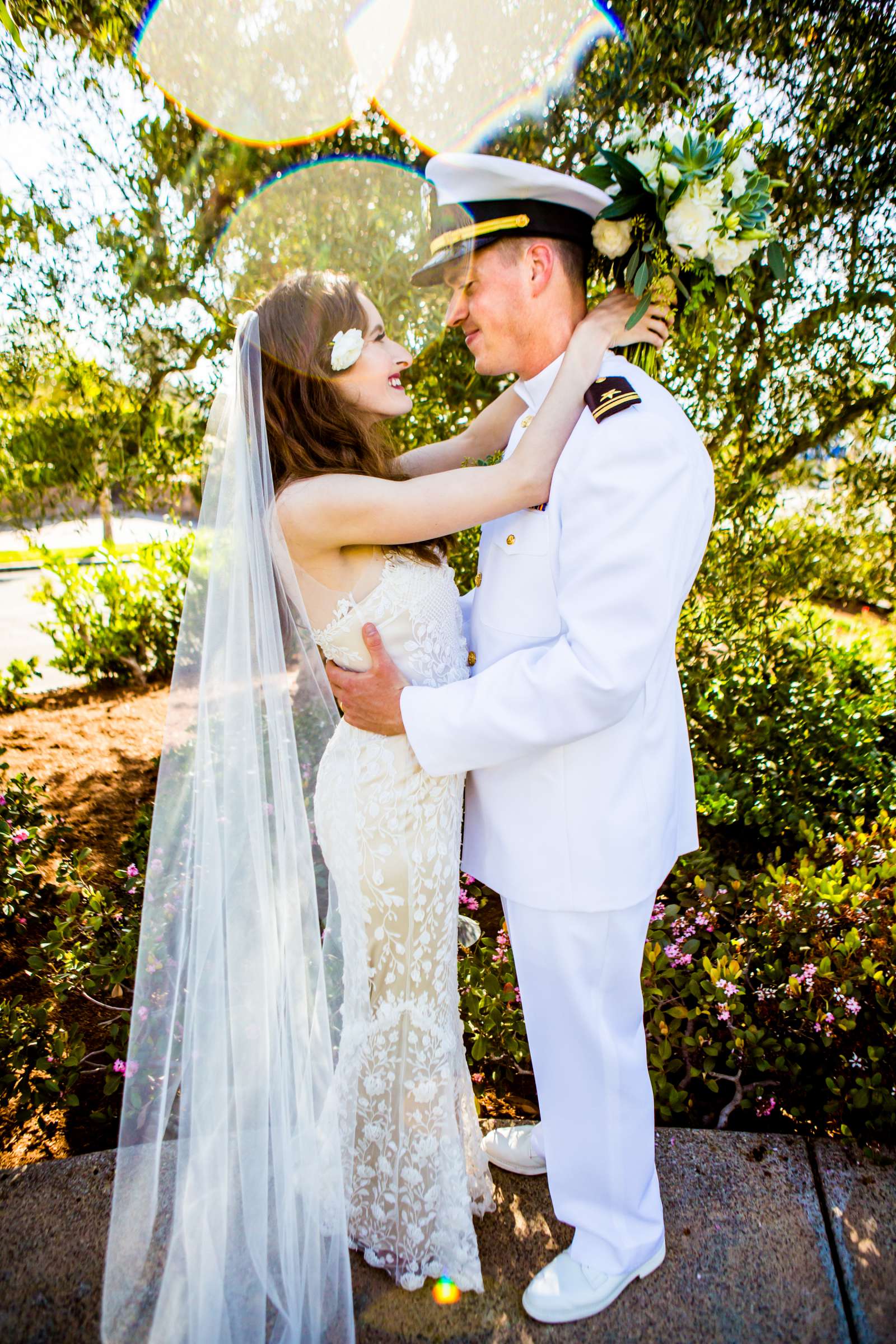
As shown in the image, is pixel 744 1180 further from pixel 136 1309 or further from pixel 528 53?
pixel 528 53

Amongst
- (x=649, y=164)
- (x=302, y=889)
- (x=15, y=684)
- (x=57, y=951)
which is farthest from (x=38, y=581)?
(x=649, y=164)

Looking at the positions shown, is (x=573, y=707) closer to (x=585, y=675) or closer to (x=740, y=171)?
(x=585, y=675)

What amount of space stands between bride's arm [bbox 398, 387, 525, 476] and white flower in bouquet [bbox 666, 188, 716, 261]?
3.22 feet

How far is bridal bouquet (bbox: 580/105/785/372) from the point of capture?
72.1 inches

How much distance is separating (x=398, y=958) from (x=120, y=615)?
5224 millimetres

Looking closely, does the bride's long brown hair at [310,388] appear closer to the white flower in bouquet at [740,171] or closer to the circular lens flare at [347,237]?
the circular lens flare at [347,237]

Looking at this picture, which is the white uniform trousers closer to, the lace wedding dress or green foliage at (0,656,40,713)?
the lace wedding dress

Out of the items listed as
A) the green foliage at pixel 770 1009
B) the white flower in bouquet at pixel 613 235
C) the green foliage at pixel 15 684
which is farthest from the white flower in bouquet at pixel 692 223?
the green foliage at pixel 15 684

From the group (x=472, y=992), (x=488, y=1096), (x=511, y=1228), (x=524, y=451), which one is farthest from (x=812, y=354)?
(x=511, y=1228)

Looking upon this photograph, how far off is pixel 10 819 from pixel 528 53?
3909 mm

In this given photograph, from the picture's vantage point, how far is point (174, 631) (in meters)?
6.66

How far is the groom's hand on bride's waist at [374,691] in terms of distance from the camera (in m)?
2.04

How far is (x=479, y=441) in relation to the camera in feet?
9.21

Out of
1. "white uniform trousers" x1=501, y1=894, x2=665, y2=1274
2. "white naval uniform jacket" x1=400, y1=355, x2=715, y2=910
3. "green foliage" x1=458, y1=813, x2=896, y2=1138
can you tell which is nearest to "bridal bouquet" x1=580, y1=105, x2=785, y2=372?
"white naval uniform jacket" x1=400, y1=355, x2=715, y2=910
